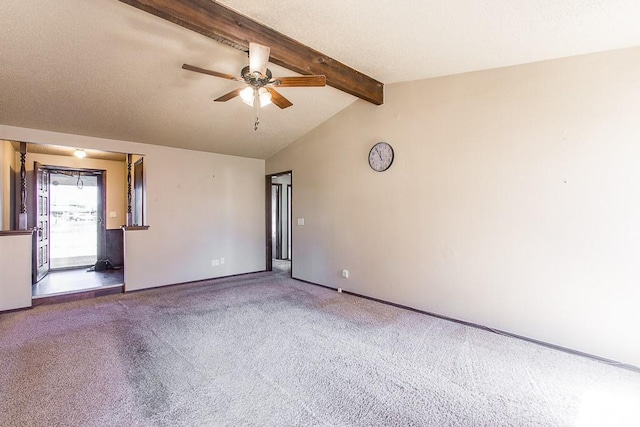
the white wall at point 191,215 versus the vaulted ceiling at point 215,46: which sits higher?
the vaulted ceiling at point 215,46

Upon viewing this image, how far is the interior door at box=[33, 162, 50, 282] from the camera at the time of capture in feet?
16.9

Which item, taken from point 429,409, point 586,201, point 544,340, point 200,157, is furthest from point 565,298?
point 200,157

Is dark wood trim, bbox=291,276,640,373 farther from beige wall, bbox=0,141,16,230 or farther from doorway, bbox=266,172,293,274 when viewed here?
beige wall, bbox=0,141,16,230

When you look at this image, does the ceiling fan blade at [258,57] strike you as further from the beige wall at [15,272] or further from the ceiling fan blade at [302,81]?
the beige wall at [15,272]

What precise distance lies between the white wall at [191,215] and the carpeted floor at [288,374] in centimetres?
134

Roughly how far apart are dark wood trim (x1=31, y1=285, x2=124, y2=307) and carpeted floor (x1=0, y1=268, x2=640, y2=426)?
355mm

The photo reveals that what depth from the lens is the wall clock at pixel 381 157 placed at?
12.8 feet

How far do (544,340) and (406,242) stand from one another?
1.65m

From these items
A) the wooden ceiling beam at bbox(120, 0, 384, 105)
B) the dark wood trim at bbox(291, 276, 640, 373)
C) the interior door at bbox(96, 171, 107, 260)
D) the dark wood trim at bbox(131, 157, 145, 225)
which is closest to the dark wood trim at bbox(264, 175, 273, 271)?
the dark wood trim at bbox(131, 157, 145, 225)

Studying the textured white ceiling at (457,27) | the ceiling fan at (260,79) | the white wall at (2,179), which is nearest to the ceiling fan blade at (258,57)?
the ceiling fan at (260,79)

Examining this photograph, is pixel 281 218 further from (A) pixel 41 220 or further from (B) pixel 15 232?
(B) pixel 15 232

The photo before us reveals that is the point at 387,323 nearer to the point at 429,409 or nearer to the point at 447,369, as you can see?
the point at 447,369

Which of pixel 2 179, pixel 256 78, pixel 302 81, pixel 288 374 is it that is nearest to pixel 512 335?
pixel 288 374

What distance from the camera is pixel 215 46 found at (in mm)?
2832
